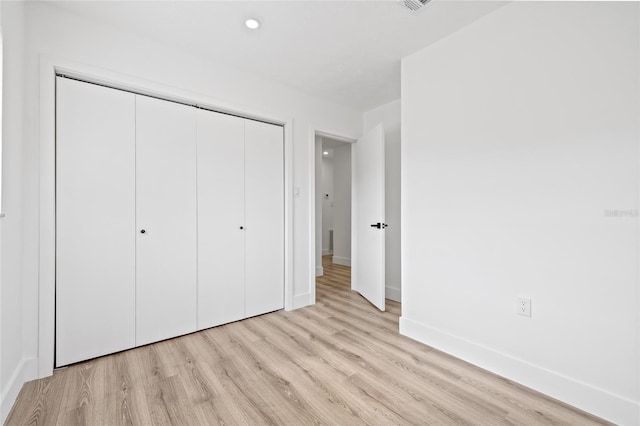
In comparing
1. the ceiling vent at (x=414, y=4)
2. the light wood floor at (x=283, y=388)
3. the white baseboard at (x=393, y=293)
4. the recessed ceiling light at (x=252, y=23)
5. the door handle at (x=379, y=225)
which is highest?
the recessed ceiling light at (x=252, y=23)

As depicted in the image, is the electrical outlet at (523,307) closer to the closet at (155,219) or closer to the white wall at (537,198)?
the white wall at (537,198)

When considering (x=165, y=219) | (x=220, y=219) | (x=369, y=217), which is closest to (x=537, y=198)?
(x=369, y=217)

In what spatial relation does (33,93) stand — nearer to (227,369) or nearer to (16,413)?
(16,413)

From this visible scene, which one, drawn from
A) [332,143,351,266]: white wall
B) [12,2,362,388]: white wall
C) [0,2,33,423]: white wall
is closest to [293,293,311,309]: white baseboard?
[12,2,362,388]: white wall

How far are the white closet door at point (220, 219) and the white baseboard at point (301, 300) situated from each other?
61 centimetres

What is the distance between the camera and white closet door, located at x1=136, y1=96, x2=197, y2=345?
7.25 ft

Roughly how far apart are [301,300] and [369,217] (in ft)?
4.14

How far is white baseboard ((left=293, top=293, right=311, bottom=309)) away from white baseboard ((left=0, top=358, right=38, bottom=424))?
2047mm

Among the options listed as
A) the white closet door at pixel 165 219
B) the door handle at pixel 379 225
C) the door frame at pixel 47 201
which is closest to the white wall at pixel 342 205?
the door handle at pixel 379 225

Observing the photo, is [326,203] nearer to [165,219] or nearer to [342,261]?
[342,261]

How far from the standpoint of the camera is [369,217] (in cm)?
330

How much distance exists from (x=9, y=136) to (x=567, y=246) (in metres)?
3.27

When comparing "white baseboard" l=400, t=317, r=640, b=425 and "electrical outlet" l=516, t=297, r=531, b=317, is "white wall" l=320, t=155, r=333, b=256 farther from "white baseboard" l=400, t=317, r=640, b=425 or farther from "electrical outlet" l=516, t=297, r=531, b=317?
"electrical outlet" l=516, t=297, r=531, b=317

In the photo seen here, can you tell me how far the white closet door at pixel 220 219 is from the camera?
2.52 metres
